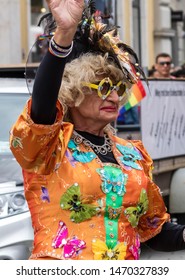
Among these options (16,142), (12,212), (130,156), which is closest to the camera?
(16,142)

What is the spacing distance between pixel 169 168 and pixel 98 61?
5.57m

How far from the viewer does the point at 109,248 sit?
2.69 m

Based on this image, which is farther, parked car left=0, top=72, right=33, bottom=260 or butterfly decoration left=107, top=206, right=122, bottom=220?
parked car left=0, top=72, right=33, bottom=260

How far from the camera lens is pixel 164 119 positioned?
8.55 metres

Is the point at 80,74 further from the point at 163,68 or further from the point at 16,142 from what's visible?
the point at 163,68

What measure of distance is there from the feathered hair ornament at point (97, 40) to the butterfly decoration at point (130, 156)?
0.25 meters

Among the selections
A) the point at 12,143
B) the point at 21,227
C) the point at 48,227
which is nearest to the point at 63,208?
the point at 48,227

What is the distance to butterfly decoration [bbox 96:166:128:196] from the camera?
8.87ft

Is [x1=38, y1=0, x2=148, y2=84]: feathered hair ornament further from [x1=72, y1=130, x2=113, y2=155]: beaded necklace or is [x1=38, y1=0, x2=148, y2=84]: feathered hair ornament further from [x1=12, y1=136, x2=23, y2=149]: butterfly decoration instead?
[x1=12, y1=136, x2=23, y2=149]: butterfly decoration

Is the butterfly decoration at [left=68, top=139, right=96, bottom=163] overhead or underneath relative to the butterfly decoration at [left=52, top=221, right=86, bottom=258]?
overhead

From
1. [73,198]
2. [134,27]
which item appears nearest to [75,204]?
[73,198]

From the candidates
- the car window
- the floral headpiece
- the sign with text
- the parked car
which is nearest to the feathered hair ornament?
the floral headpiece

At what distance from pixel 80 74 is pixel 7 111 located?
2.89 m

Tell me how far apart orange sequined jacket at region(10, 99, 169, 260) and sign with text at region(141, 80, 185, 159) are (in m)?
5.34
